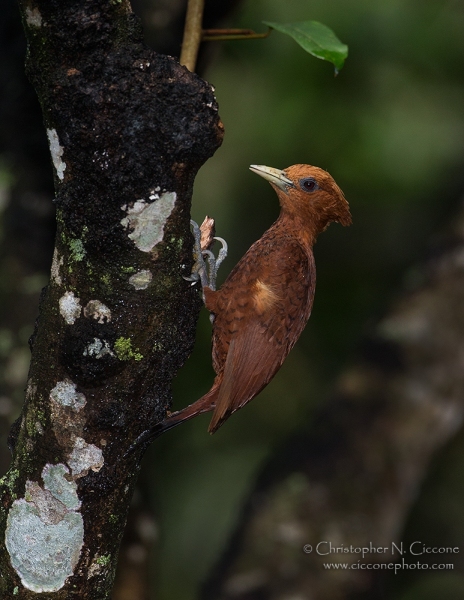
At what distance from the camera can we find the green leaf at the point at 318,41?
8.64 ft

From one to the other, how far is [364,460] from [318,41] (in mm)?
2603

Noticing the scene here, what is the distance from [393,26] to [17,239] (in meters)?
3.07

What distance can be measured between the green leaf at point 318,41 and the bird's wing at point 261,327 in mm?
840

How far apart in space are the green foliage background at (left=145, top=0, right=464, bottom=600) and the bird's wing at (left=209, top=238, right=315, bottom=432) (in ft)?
6.50

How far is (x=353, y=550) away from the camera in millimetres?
4289

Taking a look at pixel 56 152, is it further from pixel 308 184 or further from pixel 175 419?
pixel 308 184

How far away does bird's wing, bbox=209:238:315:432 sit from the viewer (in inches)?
116

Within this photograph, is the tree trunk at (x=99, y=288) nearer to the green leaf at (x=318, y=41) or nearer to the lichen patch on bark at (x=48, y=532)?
the lichen patch on bark at (x=48, y=532)

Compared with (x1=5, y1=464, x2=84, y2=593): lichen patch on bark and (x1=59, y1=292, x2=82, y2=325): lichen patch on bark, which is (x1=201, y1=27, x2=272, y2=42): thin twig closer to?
(x1=59, y1=292, x2=82, y2=325): lichen patch on bark

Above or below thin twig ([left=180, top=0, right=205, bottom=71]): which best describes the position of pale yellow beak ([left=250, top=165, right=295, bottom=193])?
below

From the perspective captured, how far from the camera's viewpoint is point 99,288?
185cm

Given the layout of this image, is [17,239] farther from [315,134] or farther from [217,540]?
[217,540]

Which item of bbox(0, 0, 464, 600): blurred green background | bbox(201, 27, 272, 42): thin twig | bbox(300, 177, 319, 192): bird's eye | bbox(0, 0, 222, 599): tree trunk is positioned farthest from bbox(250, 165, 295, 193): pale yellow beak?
bbox(0, 0, 464, 600): blurred green background

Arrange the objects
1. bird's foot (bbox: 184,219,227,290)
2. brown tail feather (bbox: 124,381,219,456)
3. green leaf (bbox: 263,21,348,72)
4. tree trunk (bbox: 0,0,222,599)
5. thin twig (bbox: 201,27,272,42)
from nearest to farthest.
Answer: tree trunk (bbox: 0,0,222,599) < brown tail feather (bbox: 124,381,219,456) < bird's foot (bbox: 184,219,227,290) < green leaf (bbox: 263,21,348,72) < thin twig (bbox: 201,27,272,42)
